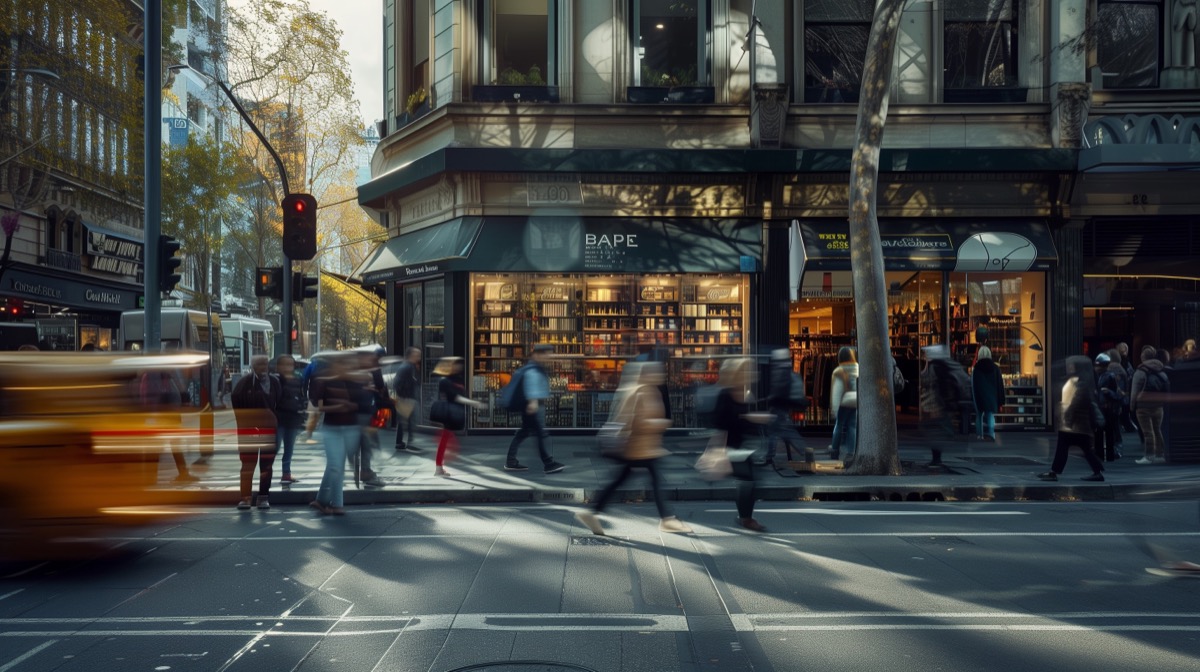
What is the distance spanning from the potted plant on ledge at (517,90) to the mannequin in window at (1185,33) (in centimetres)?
1268

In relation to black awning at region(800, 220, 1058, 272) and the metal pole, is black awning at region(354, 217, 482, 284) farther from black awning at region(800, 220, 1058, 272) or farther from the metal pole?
black awning at region(800, 220, 1058, 272)

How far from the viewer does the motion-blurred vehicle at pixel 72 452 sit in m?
6.98

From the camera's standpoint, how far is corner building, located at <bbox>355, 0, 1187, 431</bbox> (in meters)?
18.2

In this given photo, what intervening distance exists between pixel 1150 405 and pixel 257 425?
13347mm

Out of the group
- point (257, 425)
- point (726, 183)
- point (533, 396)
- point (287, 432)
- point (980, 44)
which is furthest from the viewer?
point (980, 44)

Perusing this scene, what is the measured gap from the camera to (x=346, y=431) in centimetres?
1027

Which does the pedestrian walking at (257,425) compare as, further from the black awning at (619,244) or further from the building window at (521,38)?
the building window at (521,38)

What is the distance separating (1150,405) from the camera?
1475cm

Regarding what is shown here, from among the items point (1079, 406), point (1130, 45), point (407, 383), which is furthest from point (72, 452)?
point (1130, 45)

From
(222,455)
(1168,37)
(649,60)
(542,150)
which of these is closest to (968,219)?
(1168,37)

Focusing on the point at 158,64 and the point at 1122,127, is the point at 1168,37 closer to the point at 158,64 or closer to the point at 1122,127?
the point at 1122,127

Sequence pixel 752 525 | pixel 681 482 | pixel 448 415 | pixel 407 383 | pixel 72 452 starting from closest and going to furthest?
pixel 72 452 → pixel 752 525 → pixel 681 482 → pixel 448 415 → pixel 407 383

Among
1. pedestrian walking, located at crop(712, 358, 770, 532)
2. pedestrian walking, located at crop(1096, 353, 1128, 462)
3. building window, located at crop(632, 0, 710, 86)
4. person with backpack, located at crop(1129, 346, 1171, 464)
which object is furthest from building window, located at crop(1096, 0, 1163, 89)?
pedestrian walking, located at crop(712, 358, 770, 532)

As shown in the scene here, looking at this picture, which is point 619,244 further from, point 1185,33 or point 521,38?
point 1185,33
